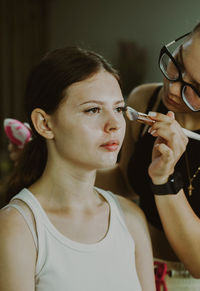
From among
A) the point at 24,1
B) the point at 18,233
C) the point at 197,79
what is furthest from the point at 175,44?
the point at 24,1

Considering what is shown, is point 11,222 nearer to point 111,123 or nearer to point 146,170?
point 111,123

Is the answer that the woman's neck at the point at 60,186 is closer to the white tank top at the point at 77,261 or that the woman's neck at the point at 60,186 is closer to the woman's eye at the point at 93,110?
the white tank top at the point at 77,261

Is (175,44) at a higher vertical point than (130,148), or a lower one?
higher

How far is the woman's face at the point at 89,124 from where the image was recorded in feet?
3.23

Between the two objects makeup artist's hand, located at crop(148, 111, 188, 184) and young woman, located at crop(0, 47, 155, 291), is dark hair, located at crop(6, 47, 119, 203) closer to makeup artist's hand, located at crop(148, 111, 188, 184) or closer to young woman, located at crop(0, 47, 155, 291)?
young woman, located at crop(0, 47, 155, 291)

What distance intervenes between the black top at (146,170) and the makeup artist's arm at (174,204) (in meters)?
0.12

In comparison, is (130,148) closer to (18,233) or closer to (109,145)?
(109,145)

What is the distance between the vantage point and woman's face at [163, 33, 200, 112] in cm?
99

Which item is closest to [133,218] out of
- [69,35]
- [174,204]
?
[174,204]

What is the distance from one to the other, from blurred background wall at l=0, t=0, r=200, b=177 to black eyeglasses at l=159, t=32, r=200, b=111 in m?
0.24

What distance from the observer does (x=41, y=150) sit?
Result: 3.76ft

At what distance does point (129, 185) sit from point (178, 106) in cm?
42

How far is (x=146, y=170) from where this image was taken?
1302 millimetres

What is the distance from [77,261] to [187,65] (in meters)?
0.54
